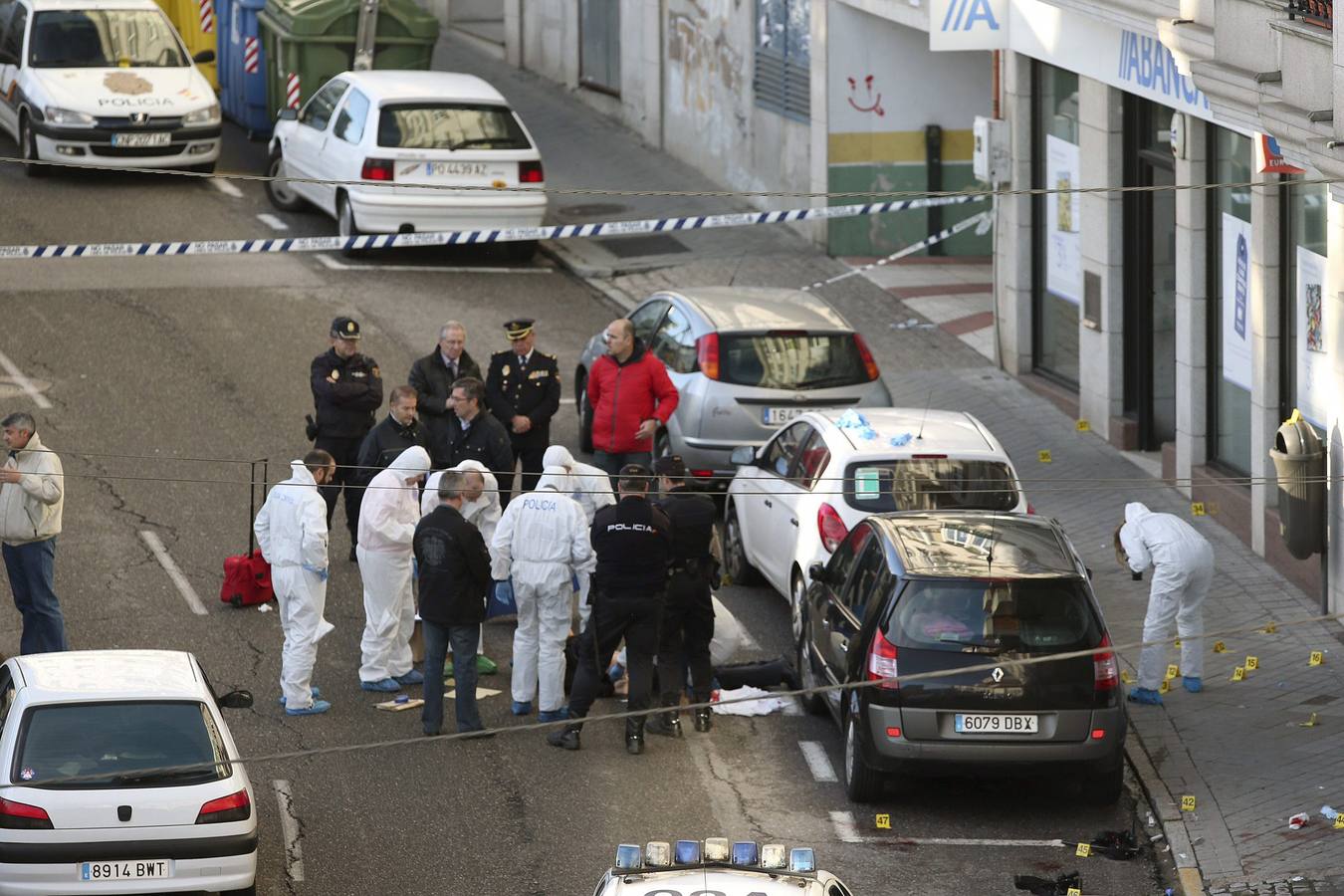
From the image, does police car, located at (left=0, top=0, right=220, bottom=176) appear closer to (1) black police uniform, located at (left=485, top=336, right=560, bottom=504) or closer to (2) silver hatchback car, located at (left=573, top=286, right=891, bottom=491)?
(2) silver hatchback car, located at (left=573, top=286, right=891, bottom=491)

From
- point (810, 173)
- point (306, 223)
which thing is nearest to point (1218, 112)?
point (810, 173)

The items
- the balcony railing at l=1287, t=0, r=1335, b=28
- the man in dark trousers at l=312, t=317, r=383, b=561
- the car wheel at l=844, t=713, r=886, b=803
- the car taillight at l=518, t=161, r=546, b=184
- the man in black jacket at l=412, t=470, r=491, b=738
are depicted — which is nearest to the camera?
the car wheel at l=844, t=713, r=886, b=803

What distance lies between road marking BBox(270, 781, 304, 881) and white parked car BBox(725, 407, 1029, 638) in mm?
3458

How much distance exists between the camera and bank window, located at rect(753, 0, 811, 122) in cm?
2592

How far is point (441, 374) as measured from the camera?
16.3m

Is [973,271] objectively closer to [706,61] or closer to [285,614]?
[706,61]

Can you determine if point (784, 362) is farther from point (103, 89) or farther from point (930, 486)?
point (103, 89)

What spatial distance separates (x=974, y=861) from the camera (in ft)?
37.7

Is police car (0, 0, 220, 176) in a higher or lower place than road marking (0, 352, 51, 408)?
higher

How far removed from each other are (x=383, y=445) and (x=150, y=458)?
3143 millimetres

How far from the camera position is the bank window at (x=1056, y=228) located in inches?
801

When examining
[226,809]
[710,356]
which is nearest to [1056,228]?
[710,356]

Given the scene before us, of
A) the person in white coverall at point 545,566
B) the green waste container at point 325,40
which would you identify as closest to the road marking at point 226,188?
the green waste container at point 325,40

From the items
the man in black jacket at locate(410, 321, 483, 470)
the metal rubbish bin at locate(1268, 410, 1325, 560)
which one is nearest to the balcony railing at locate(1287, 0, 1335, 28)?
the metal rubbish bin at locate(1268, 410, 1325, 560)
